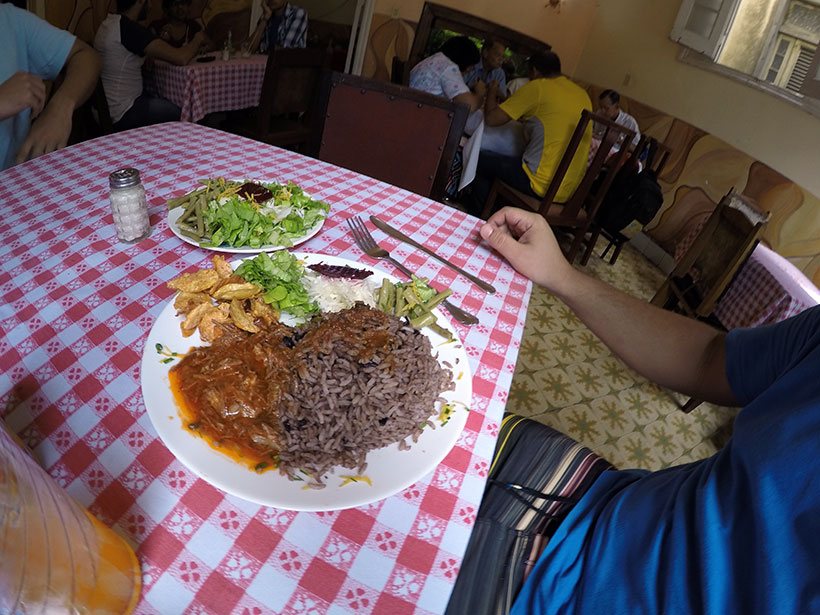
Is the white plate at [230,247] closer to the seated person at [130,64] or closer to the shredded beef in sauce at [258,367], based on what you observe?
the shredded beef in sauce at [258,367]

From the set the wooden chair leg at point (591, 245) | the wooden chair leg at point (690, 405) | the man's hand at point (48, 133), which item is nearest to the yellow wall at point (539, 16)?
the wooden chair leg at point (591, 245)

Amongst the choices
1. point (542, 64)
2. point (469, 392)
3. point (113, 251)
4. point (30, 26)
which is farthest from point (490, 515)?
point (542, 64)

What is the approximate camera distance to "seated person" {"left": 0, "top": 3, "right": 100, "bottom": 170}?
171 cm

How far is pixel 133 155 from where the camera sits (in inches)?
66.4

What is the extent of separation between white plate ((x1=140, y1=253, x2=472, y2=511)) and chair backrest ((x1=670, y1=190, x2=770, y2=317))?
7.94 feet

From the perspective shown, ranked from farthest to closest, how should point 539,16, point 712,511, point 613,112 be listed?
point 539,16, point 613,112, point 712,511

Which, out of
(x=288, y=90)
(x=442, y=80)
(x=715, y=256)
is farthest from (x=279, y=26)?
(x=715, y=256)

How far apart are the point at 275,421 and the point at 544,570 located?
2.14 ft

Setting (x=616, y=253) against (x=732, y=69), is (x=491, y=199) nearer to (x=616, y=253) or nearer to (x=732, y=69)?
(x=616, y=253)

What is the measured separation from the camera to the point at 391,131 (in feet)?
7.70

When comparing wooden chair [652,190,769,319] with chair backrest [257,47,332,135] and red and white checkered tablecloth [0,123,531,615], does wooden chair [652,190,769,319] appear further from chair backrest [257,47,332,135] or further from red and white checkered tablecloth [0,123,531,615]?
chair backrest [257,47,332,135]

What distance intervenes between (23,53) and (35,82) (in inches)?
23.1

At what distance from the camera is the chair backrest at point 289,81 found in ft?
10.4

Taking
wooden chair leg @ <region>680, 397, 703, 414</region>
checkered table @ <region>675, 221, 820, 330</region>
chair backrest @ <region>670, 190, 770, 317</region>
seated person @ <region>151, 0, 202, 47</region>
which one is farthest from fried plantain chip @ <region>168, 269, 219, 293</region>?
seated person @ <region>151, 0, 202, 47</region>
